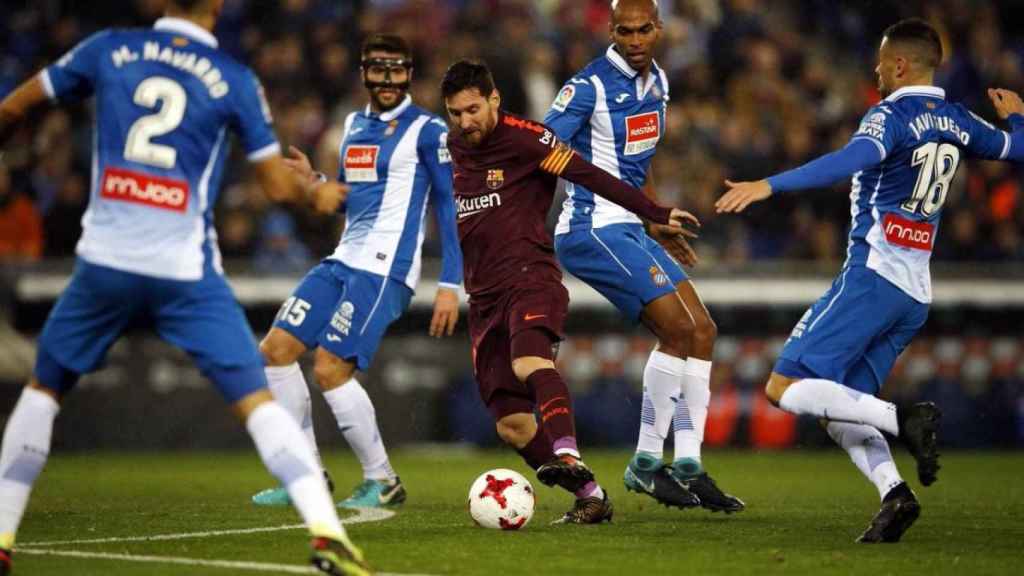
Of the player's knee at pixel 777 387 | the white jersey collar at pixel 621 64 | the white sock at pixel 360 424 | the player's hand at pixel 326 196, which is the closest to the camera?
the player's hand at pixel 326 196

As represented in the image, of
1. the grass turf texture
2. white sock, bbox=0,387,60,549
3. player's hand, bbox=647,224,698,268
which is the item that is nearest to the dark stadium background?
the grass turf texture

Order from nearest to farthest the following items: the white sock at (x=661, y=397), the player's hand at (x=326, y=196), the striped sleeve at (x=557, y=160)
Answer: the player's hand at (x=326, y=196) < the striped sleeve at (x=557, y=160) < the white sock at (x=661, y=397)

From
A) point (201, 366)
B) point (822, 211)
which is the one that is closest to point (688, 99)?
point (822, 211)

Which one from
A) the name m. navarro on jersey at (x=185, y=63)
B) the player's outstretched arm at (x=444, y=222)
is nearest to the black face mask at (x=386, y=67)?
the player's outstretched arm at (x=444, y=222)

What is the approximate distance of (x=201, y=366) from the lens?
20.9 ft

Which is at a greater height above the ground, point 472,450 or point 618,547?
point 618,547

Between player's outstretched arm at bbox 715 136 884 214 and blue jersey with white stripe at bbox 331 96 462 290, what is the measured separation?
9.13 ft

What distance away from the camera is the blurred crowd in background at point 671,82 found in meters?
16.5

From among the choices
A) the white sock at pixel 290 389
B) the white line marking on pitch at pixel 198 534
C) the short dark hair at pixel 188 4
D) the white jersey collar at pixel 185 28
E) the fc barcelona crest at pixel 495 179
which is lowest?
the white line marking on pitch at pixel 198 534

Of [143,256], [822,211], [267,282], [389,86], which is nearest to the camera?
[143,256]

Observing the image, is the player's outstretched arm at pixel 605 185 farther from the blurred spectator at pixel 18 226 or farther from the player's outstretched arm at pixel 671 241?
the blurred spectator at pixel 18 226

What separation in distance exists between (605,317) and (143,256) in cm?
1008

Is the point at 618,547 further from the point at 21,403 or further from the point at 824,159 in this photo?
the point at 21,403

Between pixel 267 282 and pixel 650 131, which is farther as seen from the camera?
pixel 267 282
